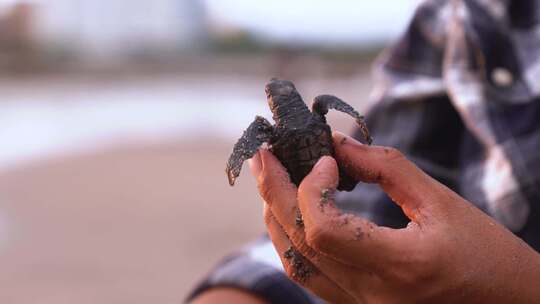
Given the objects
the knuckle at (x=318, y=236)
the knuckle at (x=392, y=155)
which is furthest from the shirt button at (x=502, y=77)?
the knuckle at (x=318, y=236)

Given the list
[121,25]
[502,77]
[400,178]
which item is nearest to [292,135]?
[400,178]

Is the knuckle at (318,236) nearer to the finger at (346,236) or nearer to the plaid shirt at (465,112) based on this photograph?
the finger at (346,236)

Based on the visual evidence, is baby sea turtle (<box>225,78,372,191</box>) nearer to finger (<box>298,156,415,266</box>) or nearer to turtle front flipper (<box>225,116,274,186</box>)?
turtle front flipper (<box>225,116,274,186</box>)

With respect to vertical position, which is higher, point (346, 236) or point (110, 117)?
point (110, 117)

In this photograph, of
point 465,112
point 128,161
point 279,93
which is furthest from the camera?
point 128,161

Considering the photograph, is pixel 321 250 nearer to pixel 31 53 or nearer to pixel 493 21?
pixel 493 21

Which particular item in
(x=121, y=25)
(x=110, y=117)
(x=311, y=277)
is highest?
(x=121, y=25)

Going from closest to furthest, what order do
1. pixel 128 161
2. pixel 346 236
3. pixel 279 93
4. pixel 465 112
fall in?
pixel 346 236, pixel 279 93, pixel 465 112, pixel 128 161

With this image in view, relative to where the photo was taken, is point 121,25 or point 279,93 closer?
→ point 279,93

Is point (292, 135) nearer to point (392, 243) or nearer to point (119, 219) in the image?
point (392, 243)
